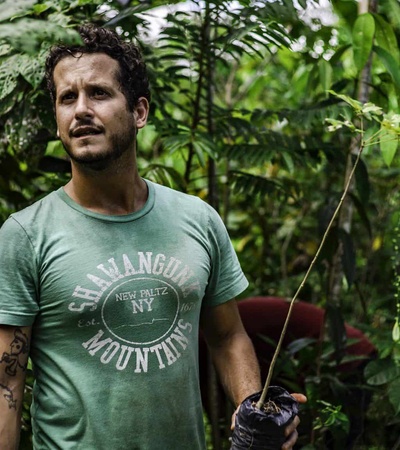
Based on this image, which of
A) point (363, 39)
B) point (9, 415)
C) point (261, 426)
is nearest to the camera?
point (261, 426)

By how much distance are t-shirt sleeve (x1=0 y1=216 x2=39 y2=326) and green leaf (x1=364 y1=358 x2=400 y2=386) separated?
144 cm

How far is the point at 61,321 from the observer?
1.77 meters

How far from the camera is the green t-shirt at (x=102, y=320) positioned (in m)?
1.77

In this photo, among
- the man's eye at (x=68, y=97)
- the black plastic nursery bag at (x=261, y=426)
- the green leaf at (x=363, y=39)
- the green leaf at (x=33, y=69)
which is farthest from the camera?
the green leaf at (x=363, y=39)

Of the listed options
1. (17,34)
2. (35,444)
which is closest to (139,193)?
(35,444)

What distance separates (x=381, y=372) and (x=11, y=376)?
1.47m

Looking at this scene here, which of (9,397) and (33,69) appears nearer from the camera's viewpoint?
(9,397)

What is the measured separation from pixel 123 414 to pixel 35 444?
25 cm

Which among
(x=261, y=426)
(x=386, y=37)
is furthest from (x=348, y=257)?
(x=261, y=426)

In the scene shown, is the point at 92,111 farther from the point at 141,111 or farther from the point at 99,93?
the point at 141,111

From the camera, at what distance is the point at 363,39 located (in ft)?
8.55

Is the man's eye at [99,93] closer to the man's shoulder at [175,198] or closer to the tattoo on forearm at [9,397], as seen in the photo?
the man's shoulder at [175,198]

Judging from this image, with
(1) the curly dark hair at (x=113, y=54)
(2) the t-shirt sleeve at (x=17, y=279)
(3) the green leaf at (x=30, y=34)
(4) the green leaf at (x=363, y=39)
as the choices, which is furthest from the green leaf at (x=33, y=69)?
(3) the green leaf at (x=30, y=34)

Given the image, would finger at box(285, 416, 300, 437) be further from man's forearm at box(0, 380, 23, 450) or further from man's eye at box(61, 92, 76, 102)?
man's eye at box(61, 92, 76, 102)
